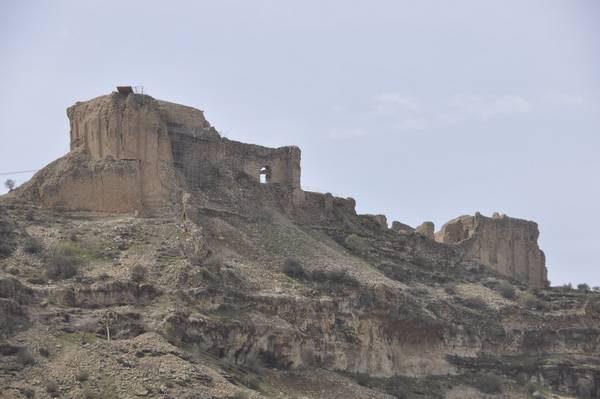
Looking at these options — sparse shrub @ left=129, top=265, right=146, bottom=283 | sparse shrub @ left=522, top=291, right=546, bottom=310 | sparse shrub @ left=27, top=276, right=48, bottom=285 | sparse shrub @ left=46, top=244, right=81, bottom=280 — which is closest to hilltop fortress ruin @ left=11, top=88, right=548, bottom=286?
sparse shrub @ left=46, top=244, right=81, bottom=280

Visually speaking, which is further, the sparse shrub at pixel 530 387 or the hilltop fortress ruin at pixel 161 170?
the sparse shrub at pixel 530 387

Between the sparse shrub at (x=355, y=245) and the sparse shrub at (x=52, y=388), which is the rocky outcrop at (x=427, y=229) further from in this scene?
the sparse shrub at (x=52, y=388)

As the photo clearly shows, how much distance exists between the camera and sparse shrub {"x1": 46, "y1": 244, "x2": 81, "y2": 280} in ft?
144

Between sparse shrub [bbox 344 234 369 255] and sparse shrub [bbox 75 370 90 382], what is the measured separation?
19233 mm

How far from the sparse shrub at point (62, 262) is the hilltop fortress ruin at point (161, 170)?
4.09m

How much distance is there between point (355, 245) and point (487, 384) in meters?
8.20

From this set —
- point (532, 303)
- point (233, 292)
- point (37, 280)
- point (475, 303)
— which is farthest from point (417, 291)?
point (37, 280)

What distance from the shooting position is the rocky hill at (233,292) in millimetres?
40875

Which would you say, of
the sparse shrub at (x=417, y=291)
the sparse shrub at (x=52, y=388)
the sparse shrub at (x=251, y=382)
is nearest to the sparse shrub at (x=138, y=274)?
the sparse shrub at (x=251, y=382)

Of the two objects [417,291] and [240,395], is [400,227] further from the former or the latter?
[240,395]

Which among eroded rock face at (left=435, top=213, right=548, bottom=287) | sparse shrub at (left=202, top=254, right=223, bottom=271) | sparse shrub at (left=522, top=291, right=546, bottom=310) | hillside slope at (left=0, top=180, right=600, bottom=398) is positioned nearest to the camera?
hillside slope at (left=0, top=180, right=600, bottom=398)

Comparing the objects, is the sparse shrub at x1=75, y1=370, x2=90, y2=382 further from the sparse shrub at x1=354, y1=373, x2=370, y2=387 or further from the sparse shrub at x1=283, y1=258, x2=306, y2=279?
the sparse shrub at x1=283, y1=258, x2=306, y2=279

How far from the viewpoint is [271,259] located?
50.1 meters

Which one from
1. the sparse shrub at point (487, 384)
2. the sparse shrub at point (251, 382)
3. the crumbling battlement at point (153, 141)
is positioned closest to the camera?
the sparse shrub at point (251, 382)
